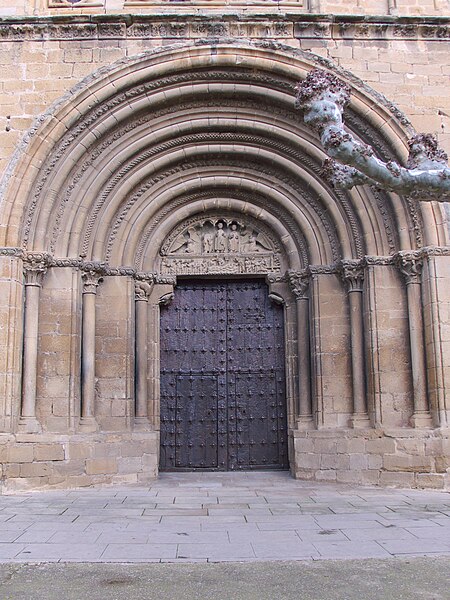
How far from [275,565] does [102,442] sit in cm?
502

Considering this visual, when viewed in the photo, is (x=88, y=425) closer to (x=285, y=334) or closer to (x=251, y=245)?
(x=285, y=334)

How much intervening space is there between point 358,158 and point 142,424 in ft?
22.0

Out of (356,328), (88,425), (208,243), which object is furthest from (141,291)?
(356,328)

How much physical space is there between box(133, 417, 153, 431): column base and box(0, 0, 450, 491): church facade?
2cm

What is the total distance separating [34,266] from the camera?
9.48 metres

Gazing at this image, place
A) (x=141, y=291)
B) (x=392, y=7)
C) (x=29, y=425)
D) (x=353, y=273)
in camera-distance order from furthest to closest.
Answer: (x=141, y=291)
(x=392, y=7)
(x=353, y=273)
(x=29, y=425)

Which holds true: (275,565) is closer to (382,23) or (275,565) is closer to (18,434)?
(18,434)

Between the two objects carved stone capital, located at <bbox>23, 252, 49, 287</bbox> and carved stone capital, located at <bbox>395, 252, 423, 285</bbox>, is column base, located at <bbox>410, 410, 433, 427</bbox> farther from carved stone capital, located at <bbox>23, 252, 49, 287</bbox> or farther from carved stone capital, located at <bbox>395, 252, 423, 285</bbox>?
carved stone capital, located at <bbox>23, 252, 49, 287</bbox>

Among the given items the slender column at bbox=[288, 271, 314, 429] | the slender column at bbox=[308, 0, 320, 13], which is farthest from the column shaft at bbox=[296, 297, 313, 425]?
the slender column at bbox=[308, 0, 320, 13]

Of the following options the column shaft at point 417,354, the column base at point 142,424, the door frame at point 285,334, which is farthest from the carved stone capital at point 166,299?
the column shaft at point 417,354

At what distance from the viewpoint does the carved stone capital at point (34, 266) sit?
9.45m

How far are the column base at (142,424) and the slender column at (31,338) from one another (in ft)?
5.01

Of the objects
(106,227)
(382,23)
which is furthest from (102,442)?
(382,23)

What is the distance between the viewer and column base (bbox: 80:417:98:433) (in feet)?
31.2
